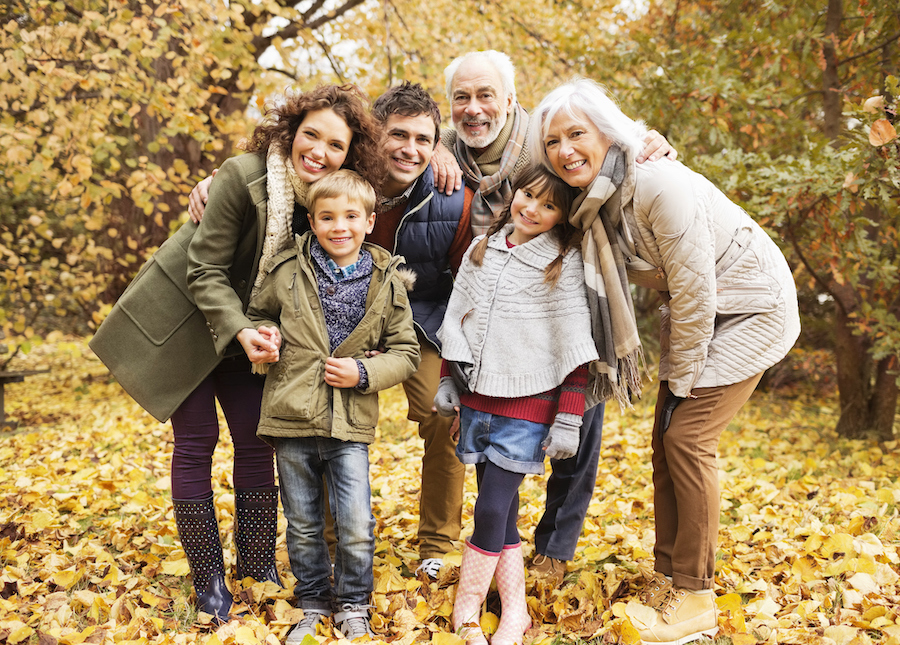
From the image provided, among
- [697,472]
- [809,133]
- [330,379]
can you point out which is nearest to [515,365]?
[330,379]

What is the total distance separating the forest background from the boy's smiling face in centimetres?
136

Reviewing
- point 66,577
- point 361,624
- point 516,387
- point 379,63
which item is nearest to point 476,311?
point 516,387

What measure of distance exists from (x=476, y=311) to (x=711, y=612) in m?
1.37

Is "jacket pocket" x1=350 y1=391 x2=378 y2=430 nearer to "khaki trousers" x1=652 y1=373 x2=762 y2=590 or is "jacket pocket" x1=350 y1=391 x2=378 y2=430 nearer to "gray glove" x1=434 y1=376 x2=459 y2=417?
"gray glove" x1=434 y1=376 x2=459 y2=417

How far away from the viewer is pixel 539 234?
2555 mm

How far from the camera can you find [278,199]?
2568mm

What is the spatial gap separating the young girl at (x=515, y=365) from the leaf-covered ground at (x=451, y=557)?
0.79 feet

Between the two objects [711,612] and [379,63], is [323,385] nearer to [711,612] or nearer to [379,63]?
[711,612]

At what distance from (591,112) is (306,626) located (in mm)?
2038

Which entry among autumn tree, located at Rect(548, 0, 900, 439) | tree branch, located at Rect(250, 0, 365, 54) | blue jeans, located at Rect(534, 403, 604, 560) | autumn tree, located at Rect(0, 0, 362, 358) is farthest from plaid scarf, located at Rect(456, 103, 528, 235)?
tree branch, located at Rect(250, 0, 365, 54)

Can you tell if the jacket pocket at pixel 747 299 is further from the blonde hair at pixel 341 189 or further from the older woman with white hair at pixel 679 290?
the blonde hair at pixel 341 189

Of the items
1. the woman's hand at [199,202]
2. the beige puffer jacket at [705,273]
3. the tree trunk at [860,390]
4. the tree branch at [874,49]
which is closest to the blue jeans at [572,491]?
the beige puffer jacket at [705,273]

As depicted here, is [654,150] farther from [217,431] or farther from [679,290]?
[217,431]

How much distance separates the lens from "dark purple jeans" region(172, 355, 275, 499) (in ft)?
8.78
